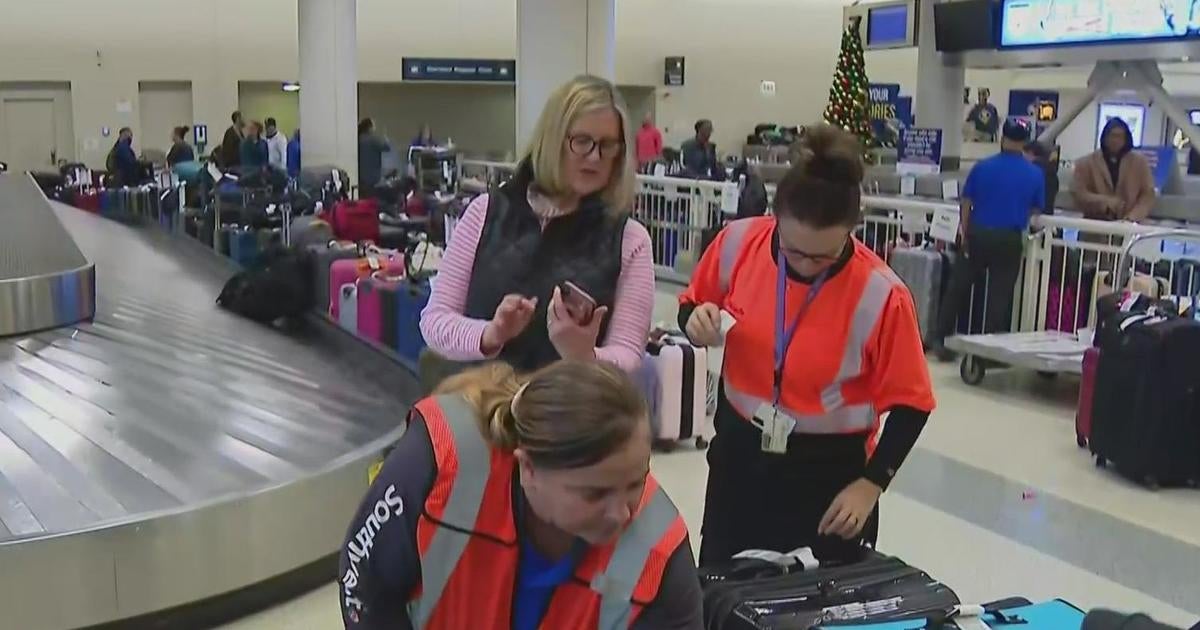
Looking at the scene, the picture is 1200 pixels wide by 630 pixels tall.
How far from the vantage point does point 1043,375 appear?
8266 millimetres

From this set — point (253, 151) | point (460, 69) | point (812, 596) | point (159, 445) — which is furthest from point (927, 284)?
point (460, 69)

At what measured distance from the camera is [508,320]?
7.32 feet

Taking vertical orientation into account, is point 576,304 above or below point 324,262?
above

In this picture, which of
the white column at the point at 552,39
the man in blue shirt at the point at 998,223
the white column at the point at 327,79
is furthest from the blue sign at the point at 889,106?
the man in blue shirt at the point at 998,223

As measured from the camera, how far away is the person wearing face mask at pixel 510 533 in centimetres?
143

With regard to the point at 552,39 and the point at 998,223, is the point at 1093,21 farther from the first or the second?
the point at 998,223

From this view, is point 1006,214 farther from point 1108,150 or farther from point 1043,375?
point 1108,150

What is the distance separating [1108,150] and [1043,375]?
2.44 m

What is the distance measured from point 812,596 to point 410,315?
16.1 ft

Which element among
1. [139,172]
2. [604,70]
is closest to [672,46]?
[139,172]

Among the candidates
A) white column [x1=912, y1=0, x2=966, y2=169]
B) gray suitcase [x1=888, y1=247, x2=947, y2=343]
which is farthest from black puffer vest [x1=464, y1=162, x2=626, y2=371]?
white column [x1=912, y1=0, x2=966, y2=169]

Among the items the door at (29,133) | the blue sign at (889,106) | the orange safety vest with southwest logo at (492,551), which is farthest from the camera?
the blue sign at (889,106)

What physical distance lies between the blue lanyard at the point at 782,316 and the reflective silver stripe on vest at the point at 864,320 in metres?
0.09

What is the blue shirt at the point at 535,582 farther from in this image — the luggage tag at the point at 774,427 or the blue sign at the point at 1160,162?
the blue sign at the point at 1160,162
